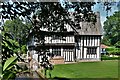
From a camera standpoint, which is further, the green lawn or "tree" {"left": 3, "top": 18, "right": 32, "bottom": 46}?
Result: the green lawn

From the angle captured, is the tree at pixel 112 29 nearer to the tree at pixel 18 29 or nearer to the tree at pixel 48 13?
the tree at pixel 48 13

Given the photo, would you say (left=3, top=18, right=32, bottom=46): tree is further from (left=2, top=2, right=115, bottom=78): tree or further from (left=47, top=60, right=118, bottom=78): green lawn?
(left=47, top=60, right=118, bottom=78): green lawn

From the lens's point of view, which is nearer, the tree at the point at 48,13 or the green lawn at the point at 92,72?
the tree at the point at 48,13

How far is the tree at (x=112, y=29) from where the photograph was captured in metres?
1.10

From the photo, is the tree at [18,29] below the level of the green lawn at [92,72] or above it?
above

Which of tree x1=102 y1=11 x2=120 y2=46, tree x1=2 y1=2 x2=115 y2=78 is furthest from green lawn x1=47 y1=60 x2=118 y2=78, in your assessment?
tree x1=2 y1=2 x2=115 y2=78

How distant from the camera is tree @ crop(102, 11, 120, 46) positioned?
1.10 m

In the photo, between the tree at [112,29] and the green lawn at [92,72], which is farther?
the green lawn at [92,72]

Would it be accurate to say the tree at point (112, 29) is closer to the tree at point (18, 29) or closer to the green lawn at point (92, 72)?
the green lawn at point (92, 72)

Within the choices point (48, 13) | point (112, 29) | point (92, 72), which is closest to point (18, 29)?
point (48, 13)

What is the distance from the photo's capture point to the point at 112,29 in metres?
1.11

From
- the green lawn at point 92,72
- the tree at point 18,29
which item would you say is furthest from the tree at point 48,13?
the green lawn at point 92,72

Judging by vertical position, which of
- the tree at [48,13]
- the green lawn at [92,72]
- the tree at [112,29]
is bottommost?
the green lawn at [92,72]

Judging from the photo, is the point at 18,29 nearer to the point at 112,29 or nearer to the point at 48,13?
the point at 48,13
